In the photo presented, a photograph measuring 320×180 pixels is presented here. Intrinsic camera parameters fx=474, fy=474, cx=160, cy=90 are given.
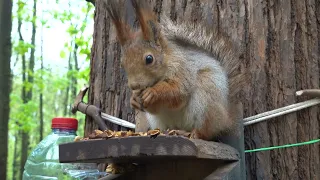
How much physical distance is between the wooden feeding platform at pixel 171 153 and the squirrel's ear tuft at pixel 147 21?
0.38 meters

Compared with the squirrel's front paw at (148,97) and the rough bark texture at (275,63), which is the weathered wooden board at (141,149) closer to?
the squirrel's front paw at (148,97)

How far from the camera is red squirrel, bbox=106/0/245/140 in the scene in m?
1.34

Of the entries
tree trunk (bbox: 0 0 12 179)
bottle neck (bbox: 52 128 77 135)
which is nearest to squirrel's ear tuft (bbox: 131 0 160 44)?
bottle neck (bbox: 52 128 77 135)

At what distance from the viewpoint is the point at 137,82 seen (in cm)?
138

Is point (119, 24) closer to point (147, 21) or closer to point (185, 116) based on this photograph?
point (147, 21)

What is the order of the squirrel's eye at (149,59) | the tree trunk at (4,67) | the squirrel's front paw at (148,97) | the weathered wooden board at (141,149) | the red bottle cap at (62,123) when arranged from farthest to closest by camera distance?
the tree trunk at (4,67) < the red bottle cap at (62,123) < the squirrel's eye at (149,59) < the squirrel's front paw at (148,97) < the weathered wooden board at (141,149)

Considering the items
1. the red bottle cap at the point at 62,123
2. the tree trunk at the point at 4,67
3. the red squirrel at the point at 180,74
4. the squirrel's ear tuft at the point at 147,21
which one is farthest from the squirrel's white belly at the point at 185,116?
the tree trunk at the point at 4,67

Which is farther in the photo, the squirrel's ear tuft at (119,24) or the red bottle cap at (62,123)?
the red bottle cap at (62,123)

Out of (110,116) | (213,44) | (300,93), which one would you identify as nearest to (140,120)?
(110,116)

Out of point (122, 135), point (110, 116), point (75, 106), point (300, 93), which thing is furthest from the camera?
point (75, 106)

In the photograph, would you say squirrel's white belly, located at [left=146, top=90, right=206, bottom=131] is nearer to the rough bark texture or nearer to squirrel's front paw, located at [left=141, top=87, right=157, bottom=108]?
squirrel's front paw, located at [left=141, top=87, right=157, bottom=108]

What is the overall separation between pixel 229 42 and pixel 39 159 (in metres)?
1.28

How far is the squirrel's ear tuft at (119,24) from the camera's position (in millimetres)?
1429

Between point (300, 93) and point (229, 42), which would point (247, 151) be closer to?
point (300, 93)
